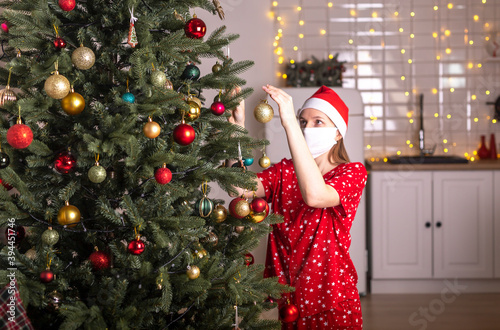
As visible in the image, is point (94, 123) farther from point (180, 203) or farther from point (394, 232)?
point (394, 232)

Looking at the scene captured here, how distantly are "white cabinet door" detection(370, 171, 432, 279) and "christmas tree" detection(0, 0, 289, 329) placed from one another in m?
2.30

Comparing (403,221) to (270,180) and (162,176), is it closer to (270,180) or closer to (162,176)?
(270,180)

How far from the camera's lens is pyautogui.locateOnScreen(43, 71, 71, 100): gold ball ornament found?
1.17m

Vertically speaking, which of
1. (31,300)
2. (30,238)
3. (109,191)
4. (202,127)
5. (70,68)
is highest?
(70,68)

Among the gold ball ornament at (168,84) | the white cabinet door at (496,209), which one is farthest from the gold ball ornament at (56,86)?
the white cabinet door at (496,209)

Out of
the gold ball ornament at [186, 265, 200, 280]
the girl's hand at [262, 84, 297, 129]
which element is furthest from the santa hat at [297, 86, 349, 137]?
the gold ball ornament at [186, 265, 200, 280]

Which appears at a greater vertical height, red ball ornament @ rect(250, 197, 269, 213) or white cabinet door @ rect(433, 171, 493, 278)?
red ball ornament @ rect(250, 197, 269, 213)

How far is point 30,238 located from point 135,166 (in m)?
0.38

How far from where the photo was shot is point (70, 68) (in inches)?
49.2

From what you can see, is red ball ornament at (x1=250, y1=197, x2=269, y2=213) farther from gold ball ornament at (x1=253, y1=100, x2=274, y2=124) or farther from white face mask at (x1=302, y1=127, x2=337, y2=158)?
white face mask at (x1=302, y1=127, x2=337, y2=158)

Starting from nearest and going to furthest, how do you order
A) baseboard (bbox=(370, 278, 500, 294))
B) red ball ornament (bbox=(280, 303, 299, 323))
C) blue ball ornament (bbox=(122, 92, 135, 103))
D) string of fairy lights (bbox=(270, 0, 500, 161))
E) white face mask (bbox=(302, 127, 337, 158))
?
blue ball ornament (bbox=(122, 92, 135, 103)) → red ball ornament (bbox=(280, 303, 299, 323)) → white face mask (bbox=(302, 127, 337, 158)) → baseboard (bbox=(370, 278, 500, 294)) → string of fairy lights (bbox=(270, 0, 500, 161))

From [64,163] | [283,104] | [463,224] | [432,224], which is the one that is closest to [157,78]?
[64,163]

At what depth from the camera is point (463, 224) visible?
3553 mm

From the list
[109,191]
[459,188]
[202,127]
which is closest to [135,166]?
[109,191]
